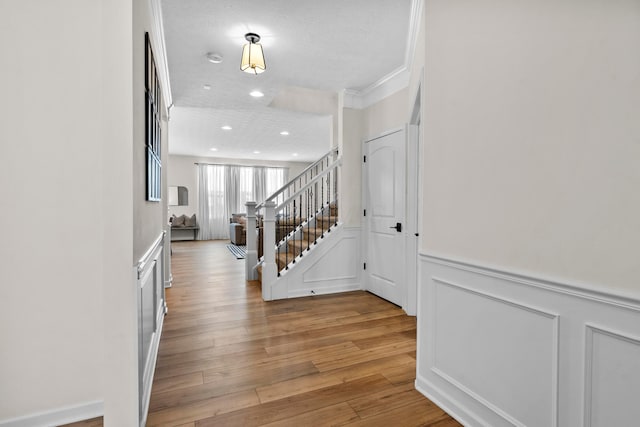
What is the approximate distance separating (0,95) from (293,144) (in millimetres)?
6564

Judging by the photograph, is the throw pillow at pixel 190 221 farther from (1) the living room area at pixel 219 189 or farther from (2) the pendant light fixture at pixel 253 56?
(2) the pendant light fixture at pixel 253 56

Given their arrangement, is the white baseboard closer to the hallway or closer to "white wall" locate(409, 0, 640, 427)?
the hallway

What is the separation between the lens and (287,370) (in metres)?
2.19

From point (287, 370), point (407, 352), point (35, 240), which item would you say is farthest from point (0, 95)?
point (407, 352)

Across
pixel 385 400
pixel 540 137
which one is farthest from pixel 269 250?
pixel 540 137

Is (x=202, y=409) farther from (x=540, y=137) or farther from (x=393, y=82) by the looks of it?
(x=393, y=82)

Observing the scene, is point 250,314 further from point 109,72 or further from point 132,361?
point 109,72

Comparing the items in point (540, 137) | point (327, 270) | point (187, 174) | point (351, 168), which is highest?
point (187, 174)

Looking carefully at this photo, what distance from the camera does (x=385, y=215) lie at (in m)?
3.80

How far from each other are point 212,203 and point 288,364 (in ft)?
29.5

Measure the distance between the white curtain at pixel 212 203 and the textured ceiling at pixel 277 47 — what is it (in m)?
5.28

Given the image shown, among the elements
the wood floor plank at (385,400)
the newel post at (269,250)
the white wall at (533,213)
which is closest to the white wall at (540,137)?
the white wall at (533,213)

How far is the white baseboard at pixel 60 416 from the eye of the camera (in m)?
1.59

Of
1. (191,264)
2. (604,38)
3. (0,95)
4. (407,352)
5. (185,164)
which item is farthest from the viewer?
(185,164)
